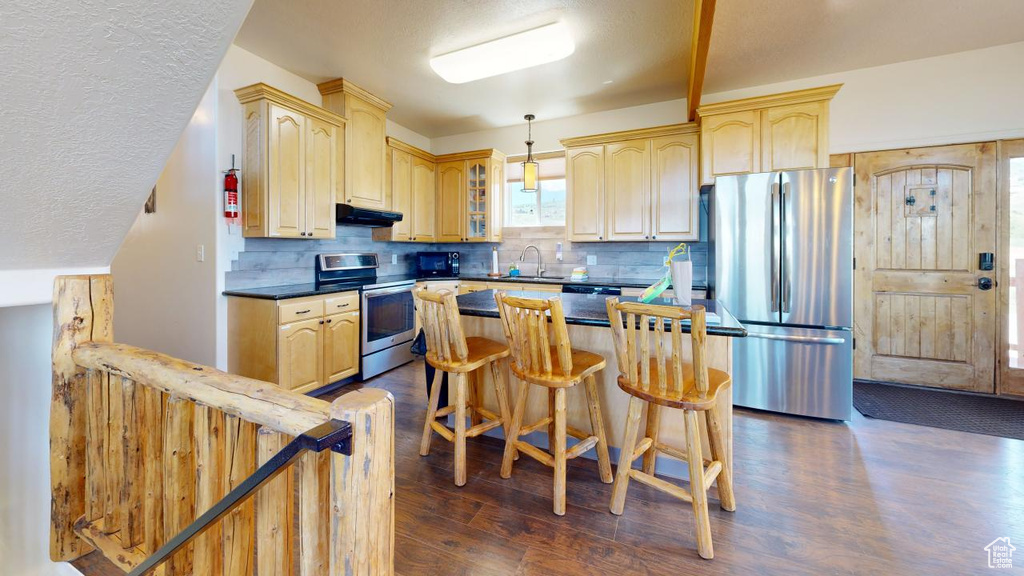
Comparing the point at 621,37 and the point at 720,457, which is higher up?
the point at 621,37

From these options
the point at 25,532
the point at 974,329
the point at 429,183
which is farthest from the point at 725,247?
the point at 25,532

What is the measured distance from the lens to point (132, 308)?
3.18 metres

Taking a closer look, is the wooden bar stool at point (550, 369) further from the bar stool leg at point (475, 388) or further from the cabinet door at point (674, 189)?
the cabinet door at point (674, 189)

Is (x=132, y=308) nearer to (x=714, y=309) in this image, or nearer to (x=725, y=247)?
(x=714, y=309)

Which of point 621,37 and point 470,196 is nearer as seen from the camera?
point 621,37

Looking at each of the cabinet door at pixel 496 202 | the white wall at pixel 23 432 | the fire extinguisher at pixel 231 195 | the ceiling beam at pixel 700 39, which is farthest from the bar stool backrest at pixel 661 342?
the cabinet door at pixel 496 202

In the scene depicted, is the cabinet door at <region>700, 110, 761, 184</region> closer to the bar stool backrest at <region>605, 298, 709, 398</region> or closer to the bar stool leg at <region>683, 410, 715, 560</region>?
the bar stool backrest at <region>605, 298, 709, 398</region>

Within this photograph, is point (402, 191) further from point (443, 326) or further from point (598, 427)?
point (598, 427)

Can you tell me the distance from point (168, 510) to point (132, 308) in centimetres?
290

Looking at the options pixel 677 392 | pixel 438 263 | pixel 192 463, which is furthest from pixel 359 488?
pixel 438 263

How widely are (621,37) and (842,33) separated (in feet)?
5.09

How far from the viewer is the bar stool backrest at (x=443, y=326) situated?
1912 mm

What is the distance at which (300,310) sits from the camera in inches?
117

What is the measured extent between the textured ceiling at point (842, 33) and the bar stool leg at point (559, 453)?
2600mm
